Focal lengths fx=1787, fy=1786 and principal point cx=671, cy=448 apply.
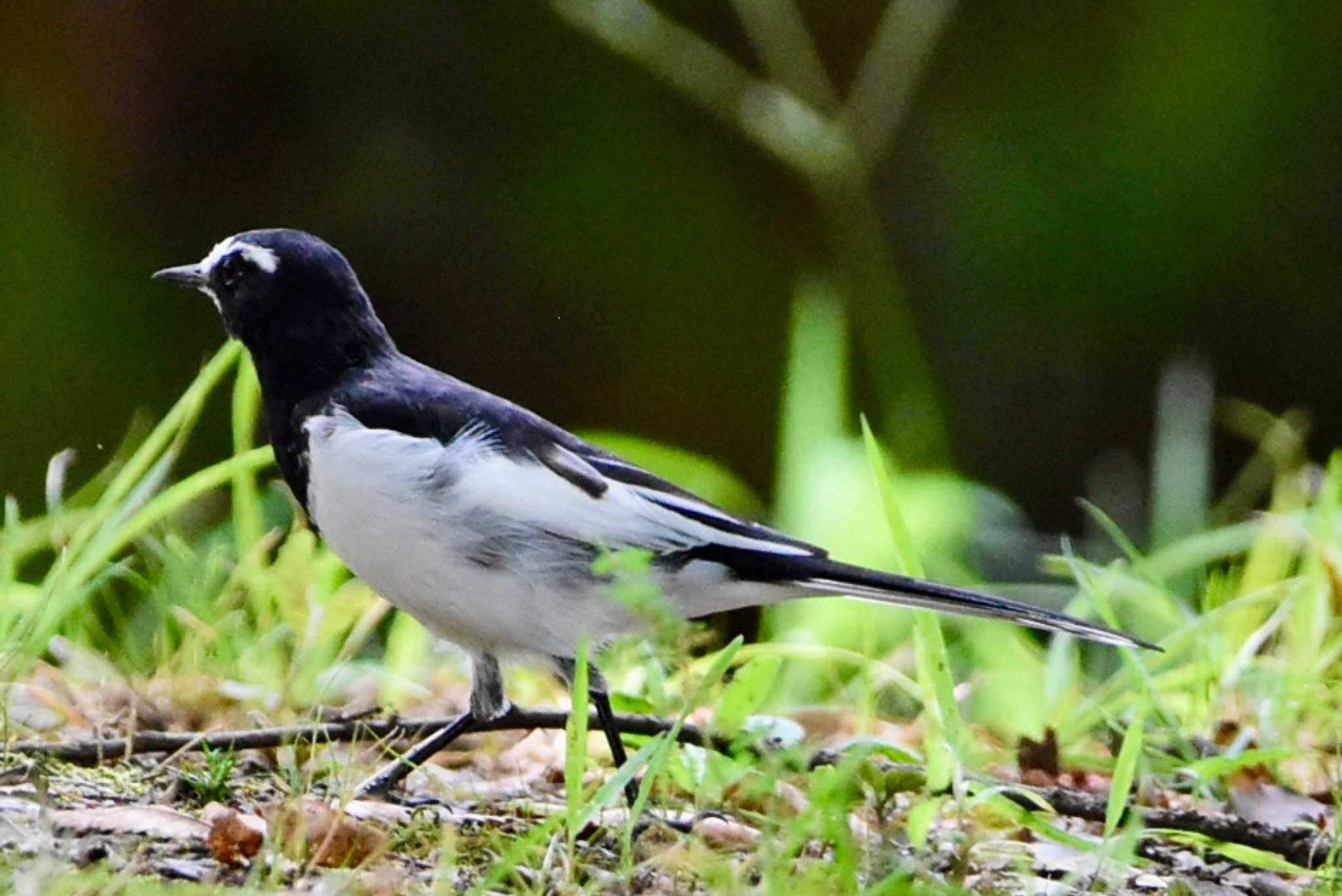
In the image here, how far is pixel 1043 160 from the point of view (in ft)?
20.3

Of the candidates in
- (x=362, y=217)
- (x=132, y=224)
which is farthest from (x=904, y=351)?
(x=132, y=224)

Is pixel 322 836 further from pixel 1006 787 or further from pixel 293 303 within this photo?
pixel 293 303

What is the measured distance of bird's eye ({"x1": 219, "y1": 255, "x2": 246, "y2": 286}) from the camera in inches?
121

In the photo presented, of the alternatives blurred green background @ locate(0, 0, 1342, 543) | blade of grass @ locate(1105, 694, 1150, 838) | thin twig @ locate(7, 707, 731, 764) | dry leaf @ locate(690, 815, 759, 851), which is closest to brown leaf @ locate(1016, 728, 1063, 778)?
blade of grass @ locate(1105, 694, 1150, 838)

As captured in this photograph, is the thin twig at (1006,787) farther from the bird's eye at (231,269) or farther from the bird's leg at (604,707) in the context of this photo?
the bird's eye at (231,269)

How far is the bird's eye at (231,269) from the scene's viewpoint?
307 centimetres

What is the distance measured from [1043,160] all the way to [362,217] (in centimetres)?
238

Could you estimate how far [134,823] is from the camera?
232 centimetres

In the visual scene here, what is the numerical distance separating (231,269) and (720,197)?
135 inches

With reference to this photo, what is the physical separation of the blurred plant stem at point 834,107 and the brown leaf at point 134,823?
337 centimetres

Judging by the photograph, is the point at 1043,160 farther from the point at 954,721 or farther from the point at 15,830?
the point at 15,830

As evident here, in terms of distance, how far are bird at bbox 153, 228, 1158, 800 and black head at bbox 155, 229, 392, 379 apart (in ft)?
0.24

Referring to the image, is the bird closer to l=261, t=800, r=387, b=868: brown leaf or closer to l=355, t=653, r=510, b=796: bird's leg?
l=355, t=653, r=510, b=796: bird's leg

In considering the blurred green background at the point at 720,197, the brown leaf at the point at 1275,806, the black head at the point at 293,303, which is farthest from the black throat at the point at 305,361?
the blurred green background at the point at 720,197
